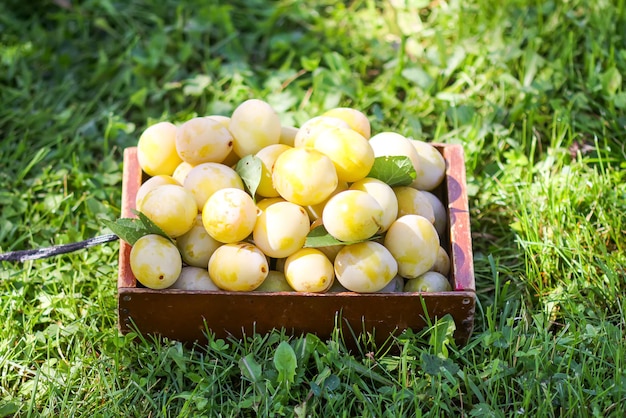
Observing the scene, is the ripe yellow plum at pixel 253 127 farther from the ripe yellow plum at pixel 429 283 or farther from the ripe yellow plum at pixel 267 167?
the ripe yellow plum at pixel 429 283

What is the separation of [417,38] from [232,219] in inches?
62.1

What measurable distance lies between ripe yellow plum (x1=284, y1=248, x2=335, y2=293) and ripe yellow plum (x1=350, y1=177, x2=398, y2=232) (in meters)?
0.16

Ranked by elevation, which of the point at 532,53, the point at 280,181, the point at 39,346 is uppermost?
the point at 280,181

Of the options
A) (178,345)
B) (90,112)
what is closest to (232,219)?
(178,345)

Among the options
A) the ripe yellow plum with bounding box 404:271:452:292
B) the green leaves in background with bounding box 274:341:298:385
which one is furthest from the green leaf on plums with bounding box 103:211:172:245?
the ripe yellow plum with bounding box 404:271:452:292

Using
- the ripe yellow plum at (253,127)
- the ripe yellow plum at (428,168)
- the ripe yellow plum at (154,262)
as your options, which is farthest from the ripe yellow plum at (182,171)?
the ripe yellow plum at (428,168)

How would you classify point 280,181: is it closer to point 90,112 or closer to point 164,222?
point 164,222

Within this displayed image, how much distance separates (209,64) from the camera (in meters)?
2.86

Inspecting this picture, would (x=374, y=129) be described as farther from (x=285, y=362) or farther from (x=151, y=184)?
(x=285, y=362)

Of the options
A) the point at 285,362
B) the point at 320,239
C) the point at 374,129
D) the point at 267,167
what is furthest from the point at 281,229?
the point at 374,129

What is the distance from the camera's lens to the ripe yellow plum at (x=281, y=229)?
170cm

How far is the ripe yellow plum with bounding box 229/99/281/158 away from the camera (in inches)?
74.3

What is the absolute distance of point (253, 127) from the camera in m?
1.88

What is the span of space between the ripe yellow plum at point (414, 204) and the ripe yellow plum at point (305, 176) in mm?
211
